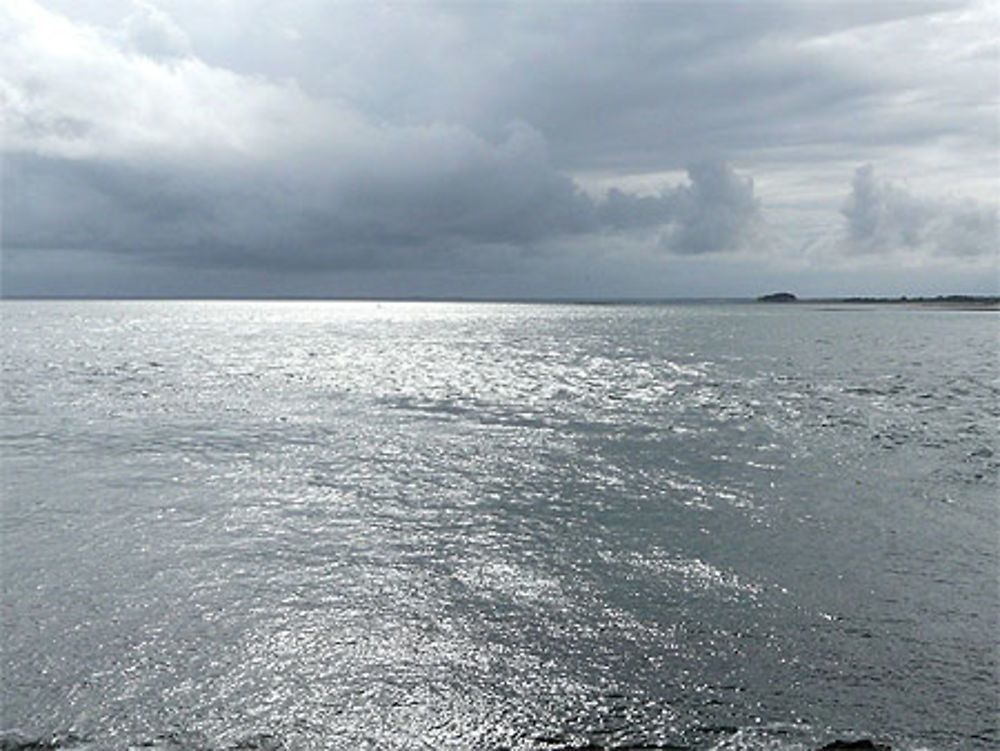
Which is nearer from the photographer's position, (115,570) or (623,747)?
(623,747)

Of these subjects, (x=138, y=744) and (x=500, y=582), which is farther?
(x=500, y=582)

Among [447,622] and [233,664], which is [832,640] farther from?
[233,664]

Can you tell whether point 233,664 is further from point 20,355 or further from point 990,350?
point 990,350

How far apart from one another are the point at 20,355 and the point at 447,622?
274 ft

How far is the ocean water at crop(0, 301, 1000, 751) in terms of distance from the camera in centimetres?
1080

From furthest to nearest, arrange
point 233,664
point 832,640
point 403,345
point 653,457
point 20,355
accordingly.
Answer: point 403,345, point 20,355, point 653,457, point 832,640, point 233,664

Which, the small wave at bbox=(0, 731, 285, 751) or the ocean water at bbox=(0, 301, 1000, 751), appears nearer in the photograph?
the small wave at bbox=(0, 731, 285, 751)

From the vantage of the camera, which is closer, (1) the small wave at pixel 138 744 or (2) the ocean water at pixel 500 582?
(1) the small wave at pixel 138 744

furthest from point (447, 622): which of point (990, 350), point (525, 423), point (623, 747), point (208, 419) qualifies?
point (990, 350)

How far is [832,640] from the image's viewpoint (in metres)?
13.3

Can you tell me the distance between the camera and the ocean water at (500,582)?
10805mm

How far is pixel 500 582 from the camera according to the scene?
15.8 meters

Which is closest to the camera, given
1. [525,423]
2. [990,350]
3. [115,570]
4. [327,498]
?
[115,570]

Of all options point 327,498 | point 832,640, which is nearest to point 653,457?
point 327,498
